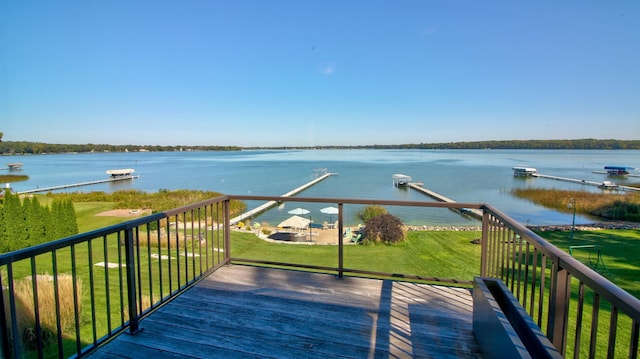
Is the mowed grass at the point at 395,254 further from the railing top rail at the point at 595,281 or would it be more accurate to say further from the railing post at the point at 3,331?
the railing post at the point at 3,331

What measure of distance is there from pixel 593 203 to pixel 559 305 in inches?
1046

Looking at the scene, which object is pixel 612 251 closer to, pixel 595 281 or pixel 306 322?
pixel 306 322

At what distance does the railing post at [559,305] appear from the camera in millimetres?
1367

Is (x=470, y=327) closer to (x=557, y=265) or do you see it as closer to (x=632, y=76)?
(x=557, y=265)

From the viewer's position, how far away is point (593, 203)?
69.1ft

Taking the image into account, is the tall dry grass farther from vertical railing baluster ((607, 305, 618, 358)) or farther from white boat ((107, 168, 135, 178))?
white boat ((107, 168, 135, 178))

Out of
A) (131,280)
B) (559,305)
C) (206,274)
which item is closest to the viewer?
(559,305)

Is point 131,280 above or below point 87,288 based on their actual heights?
above

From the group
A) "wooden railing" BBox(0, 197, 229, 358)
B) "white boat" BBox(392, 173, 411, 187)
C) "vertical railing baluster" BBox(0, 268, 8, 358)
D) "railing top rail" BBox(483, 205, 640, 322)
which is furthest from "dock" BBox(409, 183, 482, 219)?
"vertical railing baluster" BBox(0, 268, 8, 358)

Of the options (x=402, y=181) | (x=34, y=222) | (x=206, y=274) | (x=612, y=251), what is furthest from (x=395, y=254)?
(x=402, y=181)

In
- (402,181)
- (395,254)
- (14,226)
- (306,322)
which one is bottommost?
(395,254)

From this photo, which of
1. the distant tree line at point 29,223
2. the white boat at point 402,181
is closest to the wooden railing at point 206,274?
the distant tree line at point 29,223

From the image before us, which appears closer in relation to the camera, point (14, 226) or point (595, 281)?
point (595, 281)

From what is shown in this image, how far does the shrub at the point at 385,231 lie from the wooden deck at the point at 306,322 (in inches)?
382
